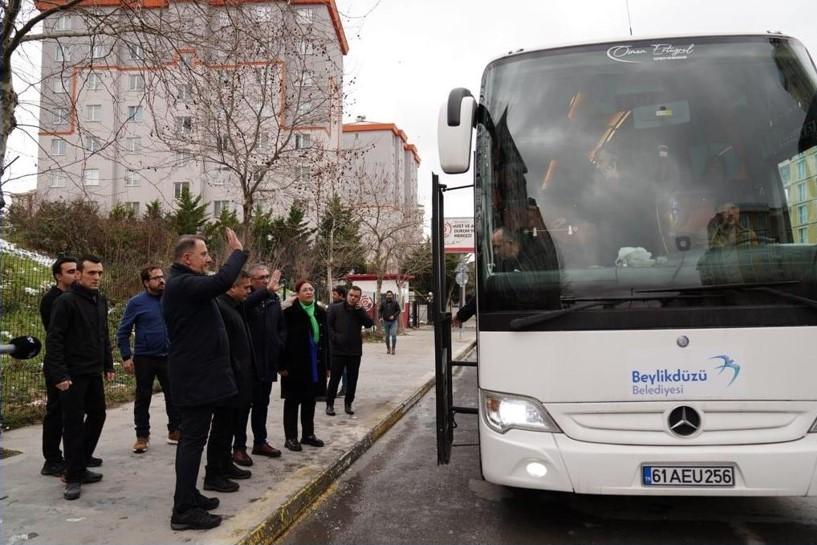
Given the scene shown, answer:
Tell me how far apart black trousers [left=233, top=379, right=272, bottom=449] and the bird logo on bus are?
13.0 feet

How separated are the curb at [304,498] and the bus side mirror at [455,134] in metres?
2.72

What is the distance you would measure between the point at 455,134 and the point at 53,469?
439 cm

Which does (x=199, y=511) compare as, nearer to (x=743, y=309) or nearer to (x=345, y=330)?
(x=743, y=309)

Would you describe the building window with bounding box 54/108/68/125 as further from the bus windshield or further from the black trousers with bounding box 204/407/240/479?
the bus windshield

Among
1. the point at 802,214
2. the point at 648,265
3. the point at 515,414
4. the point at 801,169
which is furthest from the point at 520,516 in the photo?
the point at 801,169

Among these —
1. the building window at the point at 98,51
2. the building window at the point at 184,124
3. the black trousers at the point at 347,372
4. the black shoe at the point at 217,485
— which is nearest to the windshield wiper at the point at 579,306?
the black shoe at the point at 217,485

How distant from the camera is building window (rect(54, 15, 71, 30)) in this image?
220 inches

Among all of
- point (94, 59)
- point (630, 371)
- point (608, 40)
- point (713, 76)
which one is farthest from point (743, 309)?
point (94, 59)

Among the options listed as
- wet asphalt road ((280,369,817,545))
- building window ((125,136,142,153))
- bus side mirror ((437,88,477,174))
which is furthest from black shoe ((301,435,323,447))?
building window ((125,136,142,153))

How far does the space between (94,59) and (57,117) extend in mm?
678

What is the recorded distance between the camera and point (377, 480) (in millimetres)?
5742

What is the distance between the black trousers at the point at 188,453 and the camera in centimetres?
393

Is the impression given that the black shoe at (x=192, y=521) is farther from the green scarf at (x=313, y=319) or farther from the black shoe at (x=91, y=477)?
the green scarf at (x=313, y=319)

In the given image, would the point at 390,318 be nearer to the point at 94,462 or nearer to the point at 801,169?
the point at 94,462
